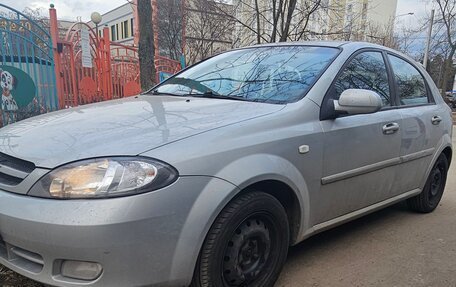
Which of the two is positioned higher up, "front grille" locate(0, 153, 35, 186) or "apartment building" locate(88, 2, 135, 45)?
"apartment building" locate(88, 2, 135, 45)

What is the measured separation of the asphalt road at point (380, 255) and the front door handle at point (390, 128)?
96cm

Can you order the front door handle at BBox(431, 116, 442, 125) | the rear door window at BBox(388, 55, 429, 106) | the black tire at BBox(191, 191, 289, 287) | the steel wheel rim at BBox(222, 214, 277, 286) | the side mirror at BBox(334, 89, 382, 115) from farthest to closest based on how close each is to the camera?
the front door handle at BBox(431, 116, 442, 125) → the rear door window at BBox(388, 55, 429, 106) → the side mirror at BBox(334, 89, 382, 115) → the steel wheel rim at BBox(222, 214, 277, 286) → the black tire at BBox(191, 191, 289, 287)

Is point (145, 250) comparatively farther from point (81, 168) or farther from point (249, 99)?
point (249, 99)

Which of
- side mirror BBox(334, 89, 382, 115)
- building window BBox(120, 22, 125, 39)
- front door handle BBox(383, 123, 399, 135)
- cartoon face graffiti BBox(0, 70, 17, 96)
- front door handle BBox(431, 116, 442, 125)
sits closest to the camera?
side mirror BBox(334, 89, 382, 115)

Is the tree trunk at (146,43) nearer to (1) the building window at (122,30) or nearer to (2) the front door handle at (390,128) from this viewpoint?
(2) the front door handle at (390,128)

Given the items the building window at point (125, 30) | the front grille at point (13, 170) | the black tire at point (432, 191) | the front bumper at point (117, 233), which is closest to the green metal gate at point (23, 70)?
the front grille at point (13, 170)

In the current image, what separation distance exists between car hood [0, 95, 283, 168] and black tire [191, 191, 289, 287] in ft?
1.60

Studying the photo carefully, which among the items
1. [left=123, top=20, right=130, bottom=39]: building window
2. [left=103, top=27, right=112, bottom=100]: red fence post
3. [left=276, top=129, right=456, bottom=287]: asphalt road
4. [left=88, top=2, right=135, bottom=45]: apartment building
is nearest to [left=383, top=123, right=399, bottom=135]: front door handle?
[left=276, top=129, right=456, bottom=287]: asphalt road

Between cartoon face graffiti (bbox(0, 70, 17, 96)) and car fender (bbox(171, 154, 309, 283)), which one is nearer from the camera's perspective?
car fender (bbox(171, 154, 309, 283))

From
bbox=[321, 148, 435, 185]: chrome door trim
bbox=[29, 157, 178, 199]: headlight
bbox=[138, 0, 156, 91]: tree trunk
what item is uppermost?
bbox=[138, 0, 156, 91]: tree trunk

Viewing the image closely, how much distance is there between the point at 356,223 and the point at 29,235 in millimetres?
2998

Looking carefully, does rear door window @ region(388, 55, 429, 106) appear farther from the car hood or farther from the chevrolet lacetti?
the car hood

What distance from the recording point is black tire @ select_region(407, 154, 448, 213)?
4184 mm

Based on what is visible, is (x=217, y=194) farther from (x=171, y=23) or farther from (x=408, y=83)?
(x=171, y=23)
